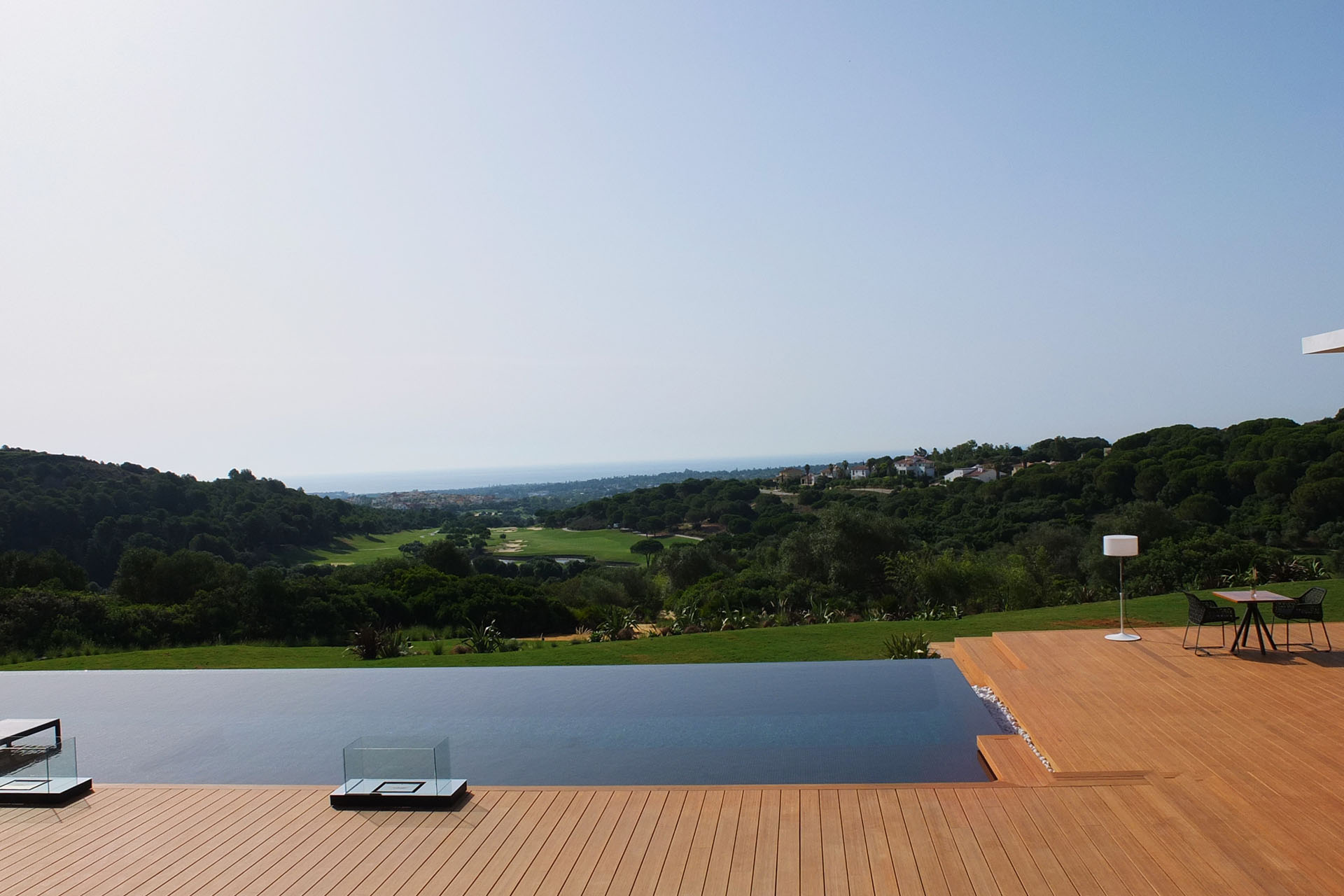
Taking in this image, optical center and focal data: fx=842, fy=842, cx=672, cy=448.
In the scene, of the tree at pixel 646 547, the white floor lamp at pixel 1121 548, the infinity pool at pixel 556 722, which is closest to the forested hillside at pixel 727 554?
the tree at pixel 646 547

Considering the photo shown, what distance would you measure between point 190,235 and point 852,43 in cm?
979

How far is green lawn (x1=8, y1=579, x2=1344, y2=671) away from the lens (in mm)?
9797

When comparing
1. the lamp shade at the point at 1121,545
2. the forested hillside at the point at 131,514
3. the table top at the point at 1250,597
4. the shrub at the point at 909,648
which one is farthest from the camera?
the forested hillside at the point at 131,514

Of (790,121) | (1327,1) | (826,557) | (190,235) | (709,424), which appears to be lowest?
(826,557)

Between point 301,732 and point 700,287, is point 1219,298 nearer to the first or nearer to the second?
point 700,287

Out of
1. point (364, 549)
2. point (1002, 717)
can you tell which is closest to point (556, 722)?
point (1002, 717)

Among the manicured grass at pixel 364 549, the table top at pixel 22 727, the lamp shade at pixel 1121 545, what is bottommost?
the manicured grass at pixel 364 549

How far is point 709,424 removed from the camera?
106ft

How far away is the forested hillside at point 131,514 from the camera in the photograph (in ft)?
77.9

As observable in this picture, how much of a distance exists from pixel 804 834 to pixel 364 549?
3601 centimetres

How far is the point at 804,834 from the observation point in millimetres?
3947

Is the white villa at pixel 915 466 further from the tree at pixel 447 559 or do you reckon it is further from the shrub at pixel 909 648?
the shrub at pixel 909 648

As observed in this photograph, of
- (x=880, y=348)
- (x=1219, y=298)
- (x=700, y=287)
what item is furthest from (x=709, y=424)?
(x=1219, y=298)

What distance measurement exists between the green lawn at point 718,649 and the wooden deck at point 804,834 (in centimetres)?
458
